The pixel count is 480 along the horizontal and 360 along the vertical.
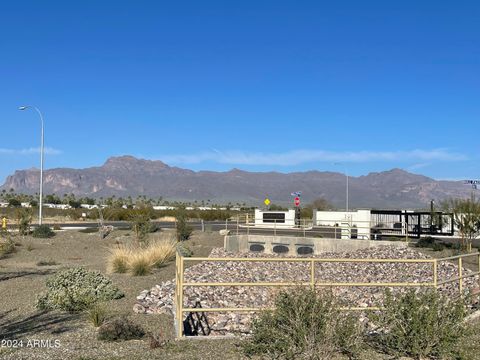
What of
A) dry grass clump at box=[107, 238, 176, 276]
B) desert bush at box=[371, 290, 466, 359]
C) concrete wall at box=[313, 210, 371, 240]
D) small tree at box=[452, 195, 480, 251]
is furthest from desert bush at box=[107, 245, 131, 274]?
small tree at box=[452, 195, 480, 251]

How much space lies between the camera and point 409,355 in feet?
28.6

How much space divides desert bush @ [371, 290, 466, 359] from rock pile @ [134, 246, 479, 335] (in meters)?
0.87

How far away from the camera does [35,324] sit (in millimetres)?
11922

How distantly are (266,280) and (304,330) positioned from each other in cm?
1589

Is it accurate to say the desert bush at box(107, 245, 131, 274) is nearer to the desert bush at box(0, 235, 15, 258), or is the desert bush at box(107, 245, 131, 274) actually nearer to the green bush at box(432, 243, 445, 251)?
the desert bush at box(0, 235, 15, 258)

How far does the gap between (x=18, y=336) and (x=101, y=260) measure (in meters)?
17.5

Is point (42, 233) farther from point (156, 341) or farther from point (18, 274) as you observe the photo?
point (156, 341)

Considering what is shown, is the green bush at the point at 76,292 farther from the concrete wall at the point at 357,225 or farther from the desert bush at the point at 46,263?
the concrete wall at the point at 357,225

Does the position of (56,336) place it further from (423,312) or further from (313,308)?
(423,312)

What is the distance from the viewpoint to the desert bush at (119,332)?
10031 millimetres

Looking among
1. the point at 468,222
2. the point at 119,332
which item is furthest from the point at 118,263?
the point at 468,222

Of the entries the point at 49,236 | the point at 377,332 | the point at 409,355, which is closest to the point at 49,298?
the point at 377,332

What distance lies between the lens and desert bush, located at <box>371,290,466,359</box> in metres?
8.56

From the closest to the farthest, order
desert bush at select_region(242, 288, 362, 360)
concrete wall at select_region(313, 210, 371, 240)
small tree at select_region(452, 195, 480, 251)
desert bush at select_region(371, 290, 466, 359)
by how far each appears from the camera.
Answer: desert bush at select_region(242, 288, 362, 360) → desert bush at select_region(371, 290, 466, 359) → small tree at select_region(452, 195, 480, 251) → concrete wall at select_region(313, 210, 371, 240)
